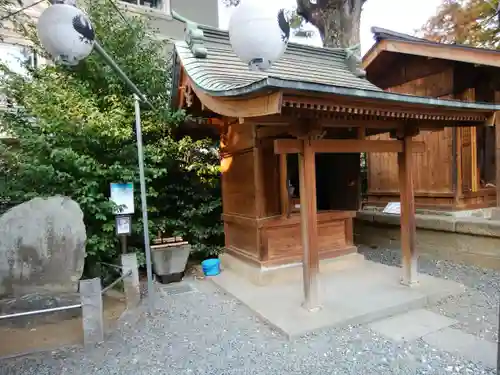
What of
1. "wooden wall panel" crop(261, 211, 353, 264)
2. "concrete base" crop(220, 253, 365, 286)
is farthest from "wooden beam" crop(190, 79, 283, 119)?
"concrete base" crop(220, 253, 365, 286)

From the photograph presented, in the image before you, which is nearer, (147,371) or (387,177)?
(147,371)

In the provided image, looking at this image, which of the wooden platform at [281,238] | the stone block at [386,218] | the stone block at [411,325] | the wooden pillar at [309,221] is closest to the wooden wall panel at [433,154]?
the stone block at [386,218]

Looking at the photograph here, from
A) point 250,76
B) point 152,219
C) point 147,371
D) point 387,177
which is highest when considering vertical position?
point 250,76

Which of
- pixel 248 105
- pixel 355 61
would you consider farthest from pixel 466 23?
pixel 248 105

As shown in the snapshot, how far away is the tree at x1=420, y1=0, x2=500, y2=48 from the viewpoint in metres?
9.18

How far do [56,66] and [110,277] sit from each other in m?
3.46

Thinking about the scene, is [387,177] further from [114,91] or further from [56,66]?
[56,66]

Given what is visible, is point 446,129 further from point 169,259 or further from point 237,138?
point 169,259

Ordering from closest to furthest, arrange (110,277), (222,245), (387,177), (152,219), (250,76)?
1. (250,76)
2. (110,277)
3. (152,219)
4. (222,245)
5. (387,177)

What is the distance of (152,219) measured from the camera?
5777 mm

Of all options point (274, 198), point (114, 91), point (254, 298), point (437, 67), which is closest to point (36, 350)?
point (254, 298)

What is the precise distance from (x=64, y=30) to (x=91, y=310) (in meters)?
2.57

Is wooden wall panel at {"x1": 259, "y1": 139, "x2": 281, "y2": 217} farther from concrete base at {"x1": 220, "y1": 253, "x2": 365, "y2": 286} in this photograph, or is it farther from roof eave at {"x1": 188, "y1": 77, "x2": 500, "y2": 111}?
roof eave at {"x1": 188, "y1": 77, "x2": 500, "y2": 111}

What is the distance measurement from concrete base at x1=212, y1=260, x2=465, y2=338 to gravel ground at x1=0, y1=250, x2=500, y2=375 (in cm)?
12
